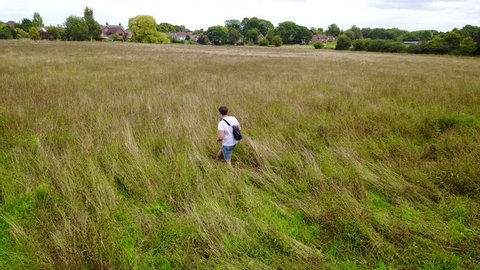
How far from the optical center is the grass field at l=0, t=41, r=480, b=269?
338 centimetres

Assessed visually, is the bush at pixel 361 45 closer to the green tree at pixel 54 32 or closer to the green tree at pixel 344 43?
the green tree at pixel 344 43

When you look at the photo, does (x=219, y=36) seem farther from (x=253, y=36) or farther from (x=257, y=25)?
(x=257, y=25)

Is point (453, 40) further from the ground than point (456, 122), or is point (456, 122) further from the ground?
point (453, 40)

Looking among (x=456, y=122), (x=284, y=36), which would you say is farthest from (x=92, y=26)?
(x=456, y=122)

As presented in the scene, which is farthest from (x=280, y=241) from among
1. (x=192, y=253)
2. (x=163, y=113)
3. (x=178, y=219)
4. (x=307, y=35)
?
(x=307, y=35)

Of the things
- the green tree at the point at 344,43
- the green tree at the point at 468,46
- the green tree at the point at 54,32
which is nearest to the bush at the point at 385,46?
the green tree at the point at 344,43

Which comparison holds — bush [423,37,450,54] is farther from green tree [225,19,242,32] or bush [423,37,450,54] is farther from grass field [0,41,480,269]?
green tree [225,19,242,32]

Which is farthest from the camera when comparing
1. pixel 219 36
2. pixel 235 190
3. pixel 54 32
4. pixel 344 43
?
pixel 219 36

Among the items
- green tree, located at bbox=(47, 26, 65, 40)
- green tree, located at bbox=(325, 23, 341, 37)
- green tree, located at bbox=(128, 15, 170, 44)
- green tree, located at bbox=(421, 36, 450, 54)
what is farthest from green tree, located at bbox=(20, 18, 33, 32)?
green tree, located at bbox=(325, 23, 341, 37)

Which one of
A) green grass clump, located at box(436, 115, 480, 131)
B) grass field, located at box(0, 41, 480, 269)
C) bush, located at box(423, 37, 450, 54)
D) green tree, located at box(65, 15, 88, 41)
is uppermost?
green tree, located at box(65, 15, 88, 41)

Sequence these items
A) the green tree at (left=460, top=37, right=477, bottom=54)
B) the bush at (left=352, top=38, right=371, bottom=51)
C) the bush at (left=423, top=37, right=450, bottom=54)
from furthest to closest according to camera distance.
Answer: the bush at (left=352, top=38, right=371, bottom=51) → the bush at (left=423, top=37, right=450, bottom=54) → the green tree at (left=460, top=37, right=477, bottom=54)

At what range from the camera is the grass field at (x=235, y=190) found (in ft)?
11.1

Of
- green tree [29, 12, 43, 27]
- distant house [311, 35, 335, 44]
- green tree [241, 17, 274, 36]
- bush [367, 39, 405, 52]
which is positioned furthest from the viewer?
green tree [241, 17, 274, 36]

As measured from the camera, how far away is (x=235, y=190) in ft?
15.1
